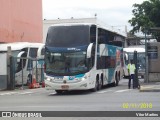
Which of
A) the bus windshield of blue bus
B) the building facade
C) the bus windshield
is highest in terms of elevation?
Answer: the building facade

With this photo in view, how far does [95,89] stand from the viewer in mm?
27516

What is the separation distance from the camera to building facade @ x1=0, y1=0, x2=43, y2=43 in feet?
143

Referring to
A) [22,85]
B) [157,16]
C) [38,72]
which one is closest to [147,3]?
[157,16]

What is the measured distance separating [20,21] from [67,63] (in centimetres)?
2384

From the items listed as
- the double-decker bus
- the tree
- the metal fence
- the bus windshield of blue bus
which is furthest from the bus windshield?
the tree

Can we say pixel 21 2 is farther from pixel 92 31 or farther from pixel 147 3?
pixel 92 31

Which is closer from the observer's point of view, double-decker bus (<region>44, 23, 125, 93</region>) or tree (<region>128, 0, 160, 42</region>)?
double-decker bus (<region>44, 23, 125, 93</region>)

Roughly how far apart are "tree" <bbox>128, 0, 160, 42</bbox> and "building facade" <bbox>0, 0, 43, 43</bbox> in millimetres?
11310

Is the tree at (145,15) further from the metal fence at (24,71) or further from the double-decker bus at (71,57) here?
the double-decker bus at (71,57)

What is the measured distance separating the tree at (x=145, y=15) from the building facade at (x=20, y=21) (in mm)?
11310

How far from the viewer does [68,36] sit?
25625 mm

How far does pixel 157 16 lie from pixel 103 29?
25845mm

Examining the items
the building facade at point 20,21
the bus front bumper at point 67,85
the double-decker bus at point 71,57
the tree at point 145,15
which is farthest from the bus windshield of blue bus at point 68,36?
the tree at point 145,15

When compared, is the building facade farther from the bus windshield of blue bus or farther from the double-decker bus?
the double-decker bus
